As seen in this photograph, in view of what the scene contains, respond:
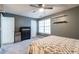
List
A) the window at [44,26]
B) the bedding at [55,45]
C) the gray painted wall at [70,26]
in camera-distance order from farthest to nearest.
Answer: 1. the window at [44,26]
2. the gray painted wall at [70,26]
3. the bedding at [55,45]

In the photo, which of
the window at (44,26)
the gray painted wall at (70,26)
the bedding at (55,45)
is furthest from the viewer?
the window at (44,26)

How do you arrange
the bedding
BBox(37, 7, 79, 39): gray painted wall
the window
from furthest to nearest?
the window
BBox(37, 7, 79, 39): gray painted wall
the bedding

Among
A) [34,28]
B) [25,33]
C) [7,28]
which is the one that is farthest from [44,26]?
[7,28]

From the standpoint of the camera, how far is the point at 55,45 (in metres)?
1.38

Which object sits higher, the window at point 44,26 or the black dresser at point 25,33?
the window at point 44,26

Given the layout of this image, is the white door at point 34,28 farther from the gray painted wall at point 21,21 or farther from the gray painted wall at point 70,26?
the gray painted wall at point 70,26

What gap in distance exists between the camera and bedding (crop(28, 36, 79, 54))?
1.25 m

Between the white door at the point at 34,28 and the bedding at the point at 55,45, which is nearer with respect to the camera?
the bedding at the point at 55,45

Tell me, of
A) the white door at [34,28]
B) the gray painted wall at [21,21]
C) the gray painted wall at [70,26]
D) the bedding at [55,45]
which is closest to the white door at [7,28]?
the gray painted wall at [21,21]

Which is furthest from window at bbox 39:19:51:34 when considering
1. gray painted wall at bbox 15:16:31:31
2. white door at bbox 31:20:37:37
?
gray painted wall at bbox 15:16:31:31

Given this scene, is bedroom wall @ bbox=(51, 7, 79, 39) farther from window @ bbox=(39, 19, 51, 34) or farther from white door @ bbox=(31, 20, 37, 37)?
white door @ bbox=(31, 20, 37, 37)

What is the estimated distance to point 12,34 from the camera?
197 centimetres

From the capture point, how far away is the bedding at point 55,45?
1.25 metres
